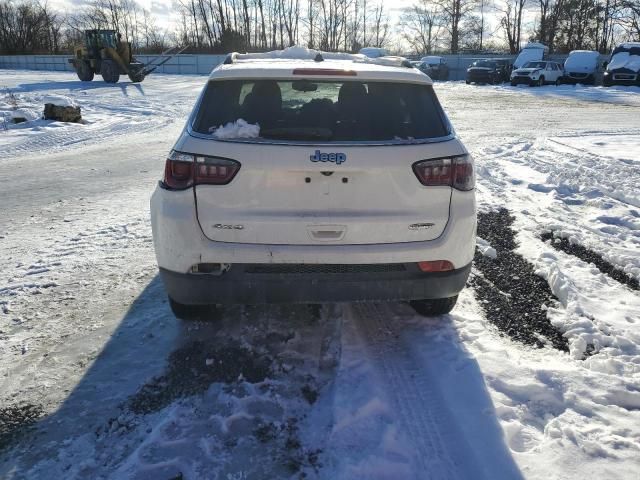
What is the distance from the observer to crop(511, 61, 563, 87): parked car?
1238 inches

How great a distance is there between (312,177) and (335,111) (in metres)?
0.59

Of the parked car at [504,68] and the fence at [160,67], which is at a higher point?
the fence at [160,67]

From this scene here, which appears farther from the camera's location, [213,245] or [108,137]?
[108,137]

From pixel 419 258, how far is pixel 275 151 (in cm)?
106

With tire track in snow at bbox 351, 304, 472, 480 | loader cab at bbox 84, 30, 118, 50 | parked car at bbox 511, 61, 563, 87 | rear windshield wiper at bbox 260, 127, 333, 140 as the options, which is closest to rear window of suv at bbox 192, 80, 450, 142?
rear windshield wiper at bbox 260, 127, 333, 140

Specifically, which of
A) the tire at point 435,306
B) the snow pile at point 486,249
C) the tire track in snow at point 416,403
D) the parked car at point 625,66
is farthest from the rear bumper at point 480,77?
the tire track in snow at point 416,403

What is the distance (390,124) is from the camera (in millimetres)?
3164

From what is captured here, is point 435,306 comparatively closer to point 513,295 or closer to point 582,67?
point 513,295

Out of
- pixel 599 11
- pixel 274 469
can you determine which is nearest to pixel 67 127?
pixel 274 469

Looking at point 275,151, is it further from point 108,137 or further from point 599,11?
point 599,11

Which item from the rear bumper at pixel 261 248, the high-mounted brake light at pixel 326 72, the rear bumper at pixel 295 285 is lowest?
the rear bumper at pixel 295 285

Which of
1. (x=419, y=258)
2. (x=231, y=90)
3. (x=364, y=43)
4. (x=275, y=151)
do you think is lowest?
(x=419, y=258)

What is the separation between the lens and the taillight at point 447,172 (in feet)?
9.87

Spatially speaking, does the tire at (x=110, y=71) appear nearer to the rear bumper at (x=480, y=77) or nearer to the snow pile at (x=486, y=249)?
the rear bumper at (x=480, y=77)
